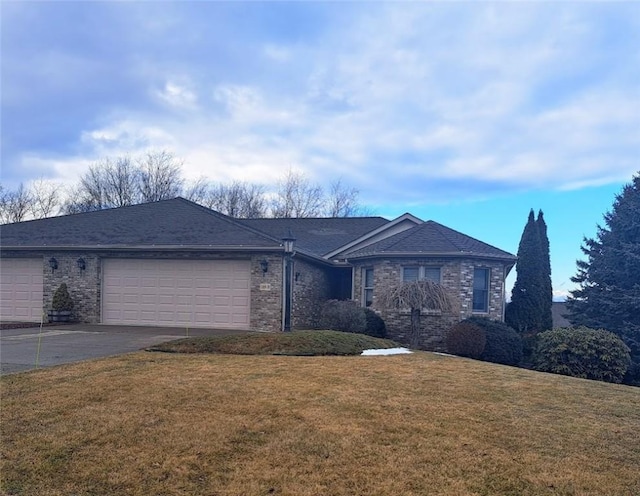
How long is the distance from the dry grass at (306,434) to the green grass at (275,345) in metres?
2.11

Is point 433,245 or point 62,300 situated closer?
point 62,300

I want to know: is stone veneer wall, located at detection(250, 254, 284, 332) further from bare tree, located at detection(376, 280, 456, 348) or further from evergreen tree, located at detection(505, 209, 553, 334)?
evergreen tree, located at detection(505, 209, 553, 334)

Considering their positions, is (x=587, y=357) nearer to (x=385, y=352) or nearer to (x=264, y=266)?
(x=385, y=352)

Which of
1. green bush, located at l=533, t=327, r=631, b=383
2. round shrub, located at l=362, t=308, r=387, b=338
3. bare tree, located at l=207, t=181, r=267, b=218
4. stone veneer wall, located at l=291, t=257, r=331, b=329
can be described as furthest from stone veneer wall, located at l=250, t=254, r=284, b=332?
bare tree, located at l=207, t=181, r=267, b=218

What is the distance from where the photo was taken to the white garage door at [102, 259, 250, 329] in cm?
1516

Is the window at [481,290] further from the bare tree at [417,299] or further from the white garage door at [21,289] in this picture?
the white garage door at [21,289]

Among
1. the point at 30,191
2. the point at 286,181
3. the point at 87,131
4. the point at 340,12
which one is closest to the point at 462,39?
the point at 340,12

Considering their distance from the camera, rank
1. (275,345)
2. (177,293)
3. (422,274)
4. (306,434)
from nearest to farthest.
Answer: (306,434), (275,345), (177,293), (422,274)

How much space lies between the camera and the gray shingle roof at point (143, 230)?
1548 centimetres

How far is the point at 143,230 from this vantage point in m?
Answer: 16.6

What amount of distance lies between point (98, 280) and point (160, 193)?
84.6 ft

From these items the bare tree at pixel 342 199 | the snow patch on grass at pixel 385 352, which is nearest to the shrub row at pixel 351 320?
the snow patch on grass at pixel 385 352

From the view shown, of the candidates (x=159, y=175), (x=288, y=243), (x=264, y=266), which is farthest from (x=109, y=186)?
(x=288, y=243)

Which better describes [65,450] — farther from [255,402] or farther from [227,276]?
[227,276]
